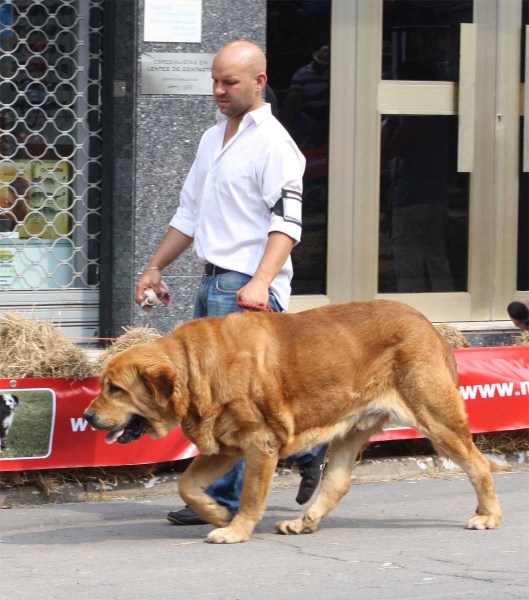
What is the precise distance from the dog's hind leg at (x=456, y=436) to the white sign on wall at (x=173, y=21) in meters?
3.35

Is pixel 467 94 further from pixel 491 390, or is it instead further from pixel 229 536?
pixel 229 536

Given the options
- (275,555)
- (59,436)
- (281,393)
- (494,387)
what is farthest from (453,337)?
(275,555)

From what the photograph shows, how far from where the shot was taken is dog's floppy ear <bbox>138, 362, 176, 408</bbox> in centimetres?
538

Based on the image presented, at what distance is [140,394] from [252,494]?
69 cm

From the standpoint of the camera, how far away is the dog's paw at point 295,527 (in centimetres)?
593

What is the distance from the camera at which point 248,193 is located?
5855mm

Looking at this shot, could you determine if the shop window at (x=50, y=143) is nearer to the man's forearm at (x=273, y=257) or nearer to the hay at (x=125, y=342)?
the hay at (x=125, y=342)

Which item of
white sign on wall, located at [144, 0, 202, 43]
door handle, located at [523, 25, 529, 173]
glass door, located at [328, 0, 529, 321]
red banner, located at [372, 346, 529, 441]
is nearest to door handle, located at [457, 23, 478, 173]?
glass door, located at [328, 0, 529, 321]

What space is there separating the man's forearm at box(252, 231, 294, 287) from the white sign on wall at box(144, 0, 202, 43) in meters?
2.72

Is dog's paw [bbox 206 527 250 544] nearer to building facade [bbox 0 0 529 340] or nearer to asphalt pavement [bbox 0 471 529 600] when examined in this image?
asphalt pavement [bbox 0 471 529 600]

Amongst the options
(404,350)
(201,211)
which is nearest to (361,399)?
(404,350)

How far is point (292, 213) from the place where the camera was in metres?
5.76

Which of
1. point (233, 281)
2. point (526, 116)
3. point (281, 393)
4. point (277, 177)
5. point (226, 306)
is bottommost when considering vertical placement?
point (281, 393)

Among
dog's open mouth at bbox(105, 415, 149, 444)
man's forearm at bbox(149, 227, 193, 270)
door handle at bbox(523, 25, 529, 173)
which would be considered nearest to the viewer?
dog's open mouth at bbox(105, 415, 149, 444)
